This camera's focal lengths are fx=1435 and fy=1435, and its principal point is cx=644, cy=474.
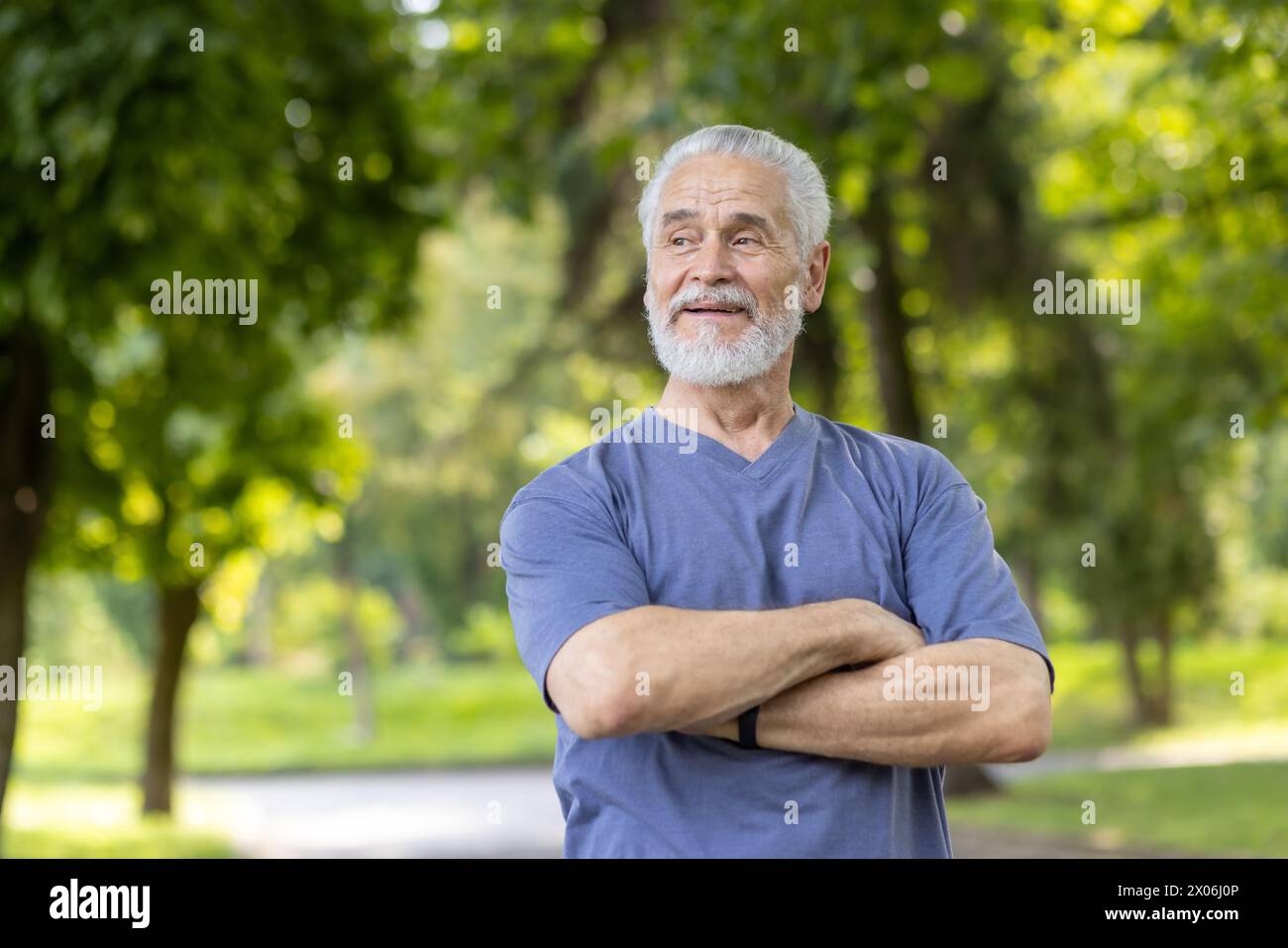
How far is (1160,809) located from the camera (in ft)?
44.3

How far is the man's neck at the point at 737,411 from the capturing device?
2.62 meters

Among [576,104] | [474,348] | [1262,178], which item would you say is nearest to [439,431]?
[576,104]

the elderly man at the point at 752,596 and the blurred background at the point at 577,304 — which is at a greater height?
the blurred background at the point at 577,304

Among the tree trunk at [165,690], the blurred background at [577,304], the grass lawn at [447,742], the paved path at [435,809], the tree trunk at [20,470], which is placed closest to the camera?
the blurred background at [577,304]

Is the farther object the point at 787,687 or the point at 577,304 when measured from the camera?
the point at 577,304

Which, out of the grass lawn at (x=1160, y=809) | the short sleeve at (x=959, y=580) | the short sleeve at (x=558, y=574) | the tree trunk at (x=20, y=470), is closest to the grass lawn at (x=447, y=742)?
the grass lawn at (x=1160, y=809)

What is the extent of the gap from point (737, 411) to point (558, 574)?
48 cm

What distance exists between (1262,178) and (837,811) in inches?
379

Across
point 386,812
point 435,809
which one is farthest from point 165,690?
point 435,809

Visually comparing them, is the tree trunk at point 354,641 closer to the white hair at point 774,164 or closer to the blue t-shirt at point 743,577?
the white hair at point 774,164

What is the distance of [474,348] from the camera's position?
3412 centimetres

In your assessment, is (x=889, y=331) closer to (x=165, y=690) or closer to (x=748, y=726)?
(x=165, y=690)

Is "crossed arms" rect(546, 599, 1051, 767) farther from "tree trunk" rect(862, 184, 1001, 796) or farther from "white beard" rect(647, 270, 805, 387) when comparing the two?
"tree trunk" rect(862, 184, 1001, 796)
